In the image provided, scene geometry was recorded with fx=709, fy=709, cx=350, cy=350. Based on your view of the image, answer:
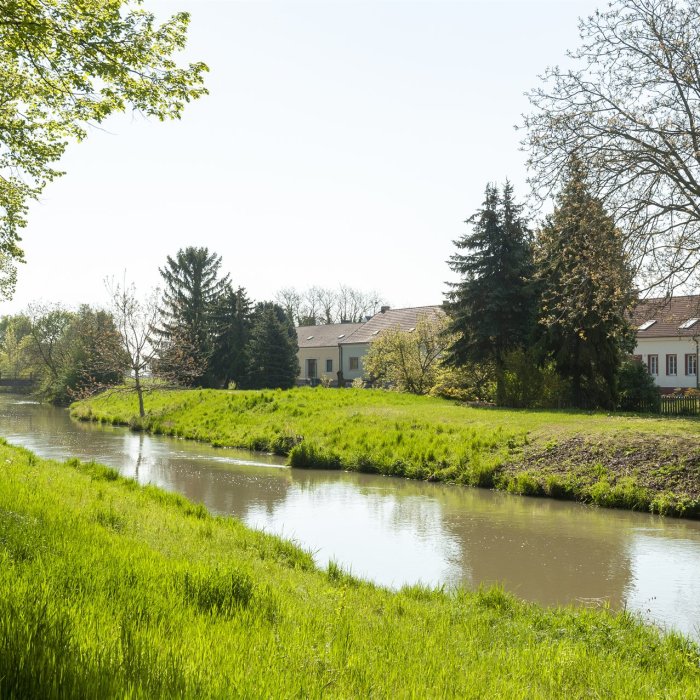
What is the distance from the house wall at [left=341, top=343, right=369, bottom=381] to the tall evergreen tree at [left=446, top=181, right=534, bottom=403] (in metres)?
28.4

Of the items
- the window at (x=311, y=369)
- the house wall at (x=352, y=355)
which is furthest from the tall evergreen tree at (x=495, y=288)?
the window at (x=311, y=369)

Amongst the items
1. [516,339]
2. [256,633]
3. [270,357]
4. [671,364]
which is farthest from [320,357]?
[256,633]

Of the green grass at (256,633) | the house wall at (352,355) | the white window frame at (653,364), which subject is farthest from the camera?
the house wall at (352,355)

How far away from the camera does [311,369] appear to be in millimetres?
68625

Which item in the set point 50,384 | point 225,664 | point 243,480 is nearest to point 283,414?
point 243,480

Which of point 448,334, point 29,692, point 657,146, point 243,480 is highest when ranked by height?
point 657,146

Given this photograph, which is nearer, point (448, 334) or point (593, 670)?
point (593, 670)

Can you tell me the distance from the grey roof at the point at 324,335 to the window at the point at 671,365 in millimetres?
27192

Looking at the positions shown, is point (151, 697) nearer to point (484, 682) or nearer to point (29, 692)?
point (29, 692)

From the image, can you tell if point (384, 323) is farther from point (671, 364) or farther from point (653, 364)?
point (671, 364)

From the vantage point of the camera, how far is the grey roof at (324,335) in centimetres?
6669

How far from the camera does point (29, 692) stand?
284 cm

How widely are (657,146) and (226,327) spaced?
3662cm

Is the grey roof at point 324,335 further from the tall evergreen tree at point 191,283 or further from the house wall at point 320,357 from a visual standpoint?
the tall evergreen tree at point 191,283
